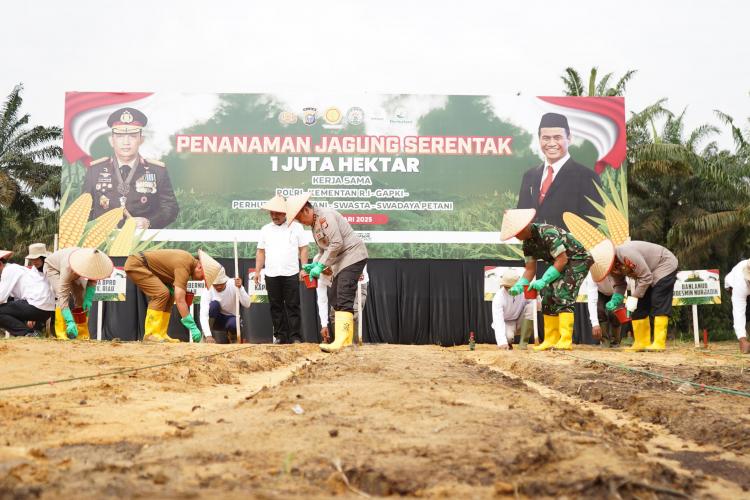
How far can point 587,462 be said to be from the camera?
208cm

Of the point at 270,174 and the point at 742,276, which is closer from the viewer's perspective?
the point at 742,276

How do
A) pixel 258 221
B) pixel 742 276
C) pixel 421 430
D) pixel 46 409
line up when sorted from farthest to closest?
pixel 258 221, pixel 742 276, pixel 46 409, pixel 421 430

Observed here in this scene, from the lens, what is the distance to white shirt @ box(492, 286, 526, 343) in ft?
32.2

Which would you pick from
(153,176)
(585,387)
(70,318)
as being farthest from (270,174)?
(585,387)

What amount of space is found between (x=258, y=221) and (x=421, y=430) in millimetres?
11350

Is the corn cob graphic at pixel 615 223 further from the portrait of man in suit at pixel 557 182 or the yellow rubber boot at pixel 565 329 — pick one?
the yellow rubber boot at pixel 565 329

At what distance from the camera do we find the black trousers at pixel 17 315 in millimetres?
9719

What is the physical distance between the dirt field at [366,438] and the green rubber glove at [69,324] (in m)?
4.81

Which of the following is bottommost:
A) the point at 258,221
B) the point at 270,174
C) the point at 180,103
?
the point at 258,221

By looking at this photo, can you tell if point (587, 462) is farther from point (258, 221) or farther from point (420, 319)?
point (420, 319)

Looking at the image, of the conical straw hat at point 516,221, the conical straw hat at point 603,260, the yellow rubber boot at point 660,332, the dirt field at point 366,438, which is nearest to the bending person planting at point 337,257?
the conical straw hat at point 516,221

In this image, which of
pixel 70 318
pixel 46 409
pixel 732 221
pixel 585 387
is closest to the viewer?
pixel 46 409

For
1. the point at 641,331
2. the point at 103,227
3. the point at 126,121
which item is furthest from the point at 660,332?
the point at 126,121

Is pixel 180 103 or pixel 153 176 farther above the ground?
pixel 180 103
